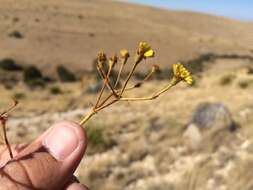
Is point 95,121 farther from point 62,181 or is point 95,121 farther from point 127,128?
point 62,181

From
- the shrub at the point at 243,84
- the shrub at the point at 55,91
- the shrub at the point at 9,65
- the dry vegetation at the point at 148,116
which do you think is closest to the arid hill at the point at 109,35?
the dry vegetation at the point at 148,116

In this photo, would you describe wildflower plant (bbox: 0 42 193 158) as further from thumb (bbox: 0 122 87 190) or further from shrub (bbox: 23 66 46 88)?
shrub (bbox: 23 66 46 88)

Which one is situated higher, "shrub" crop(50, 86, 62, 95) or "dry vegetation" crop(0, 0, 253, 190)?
"dry vegetation" crop(0, 0, 253, 190)

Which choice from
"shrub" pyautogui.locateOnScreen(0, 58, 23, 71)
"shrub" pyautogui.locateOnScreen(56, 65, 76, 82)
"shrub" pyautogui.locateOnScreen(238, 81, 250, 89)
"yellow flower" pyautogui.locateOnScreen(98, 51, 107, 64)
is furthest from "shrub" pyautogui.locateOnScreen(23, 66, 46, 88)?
"yellow flower" pyautogui.locateOnScreen(98, 51, 107, 64)

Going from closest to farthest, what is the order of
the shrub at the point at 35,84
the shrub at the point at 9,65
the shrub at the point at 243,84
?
the shrub at the point at 243,84, the shrub at the point at 35,84, the shrub at the point at 9,65

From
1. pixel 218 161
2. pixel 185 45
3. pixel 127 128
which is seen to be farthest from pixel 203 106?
pixel 185 45

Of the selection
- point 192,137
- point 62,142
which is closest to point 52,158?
point 62,142

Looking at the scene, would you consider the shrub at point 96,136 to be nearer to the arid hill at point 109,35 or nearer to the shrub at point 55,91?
the arid hill at point 109,35
